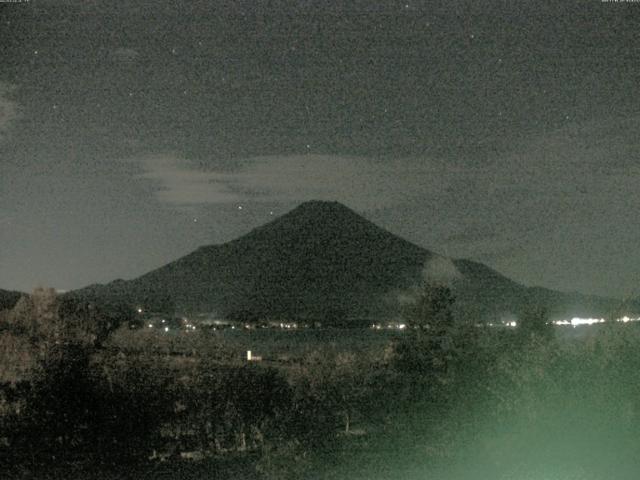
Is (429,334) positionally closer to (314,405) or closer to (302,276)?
(314,405)

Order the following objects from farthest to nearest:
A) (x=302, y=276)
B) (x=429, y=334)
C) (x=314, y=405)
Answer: (x=302, y=276), (x=429, y=334), (x=314, y=405)

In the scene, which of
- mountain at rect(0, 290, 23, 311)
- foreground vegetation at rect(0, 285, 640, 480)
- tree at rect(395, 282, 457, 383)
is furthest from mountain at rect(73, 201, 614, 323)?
foreground vegetation at rect(0, 285, 640, 480)

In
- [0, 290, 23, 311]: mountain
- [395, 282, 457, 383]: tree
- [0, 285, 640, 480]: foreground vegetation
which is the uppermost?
[0, 290, 23, 311]: mountain

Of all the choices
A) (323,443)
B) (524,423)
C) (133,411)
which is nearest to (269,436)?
(323,443)

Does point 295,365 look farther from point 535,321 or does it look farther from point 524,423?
point 524,423

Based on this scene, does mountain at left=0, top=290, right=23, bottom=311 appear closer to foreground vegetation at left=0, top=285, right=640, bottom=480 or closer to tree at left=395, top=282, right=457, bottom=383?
foreground vegetation at left=0, top=285, right=640, bottom=480

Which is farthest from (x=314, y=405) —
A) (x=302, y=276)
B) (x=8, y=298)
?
(x=302, y=276)
